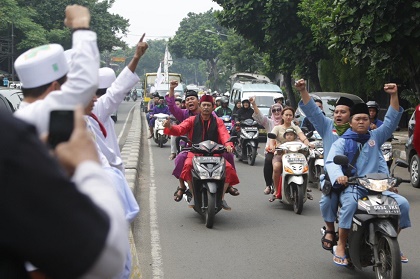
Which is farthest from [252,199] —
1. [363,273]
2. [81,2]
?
[81,2]

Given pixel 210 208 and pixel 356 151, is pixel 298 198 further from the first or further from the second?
pixel 356 151

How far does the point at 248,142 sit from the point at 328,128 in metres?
10.1

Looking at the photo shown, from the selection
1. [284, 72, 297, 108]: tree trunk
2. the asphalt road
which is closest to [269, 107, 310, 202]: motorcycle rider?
the asphalt road

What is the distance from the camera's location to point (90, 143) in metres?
1.91

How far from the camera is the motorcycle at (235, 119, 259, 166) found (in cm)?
1714

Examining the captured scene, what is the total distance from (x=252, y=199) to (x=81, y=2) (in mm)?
42379

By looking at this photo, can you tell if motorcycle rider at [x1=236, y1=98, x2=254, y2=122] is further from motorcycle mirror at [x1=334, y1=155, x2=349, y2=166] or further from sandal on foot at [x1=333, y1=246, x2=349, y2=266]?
motorcycle mirror at [x1=334, y1=155, x2=349, y2=166]

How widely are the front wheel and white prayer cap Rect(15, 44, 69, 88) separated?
3.79 meters

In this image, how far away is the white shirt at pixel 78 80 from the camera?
102 inches

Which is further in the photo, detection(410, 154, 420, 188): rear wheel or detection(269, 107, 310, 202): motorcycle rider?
detection(410, 154, 420, 188): rear wheel

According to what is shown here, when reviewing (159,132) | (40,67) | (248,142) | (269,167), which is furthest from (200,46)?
(40,67)

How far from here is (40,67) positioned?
2.65 m

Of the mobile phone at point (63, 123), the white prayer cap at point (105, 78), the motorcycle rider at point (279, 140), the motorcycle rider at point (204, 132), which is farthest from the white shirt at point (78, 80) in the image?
the motorcycle rider at point (279, 140)

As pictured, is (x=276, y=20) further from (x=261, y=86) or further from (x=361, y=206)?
(x=361, y=206)
